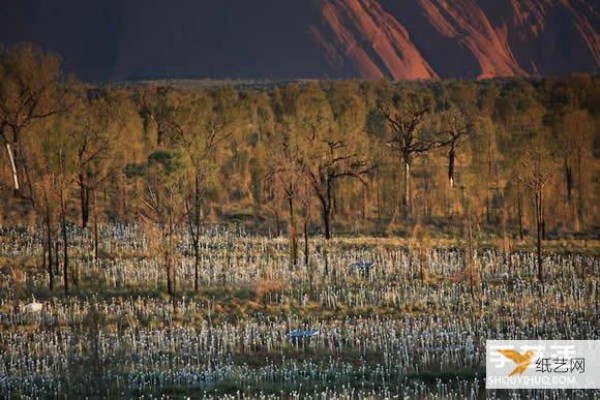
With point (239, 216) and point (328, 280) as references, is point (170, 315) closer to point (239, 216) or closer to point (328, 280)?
point (328, 280)

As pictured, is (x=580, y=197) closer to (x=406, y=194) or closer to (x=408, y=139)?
(x=406, y=194)

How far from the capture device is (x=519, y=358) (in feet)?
67.5

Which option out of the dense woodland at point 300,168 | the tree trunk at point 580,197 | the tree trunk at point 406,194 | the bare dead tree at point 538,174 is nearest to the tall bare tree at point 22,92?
the dense woodland at point 300,168

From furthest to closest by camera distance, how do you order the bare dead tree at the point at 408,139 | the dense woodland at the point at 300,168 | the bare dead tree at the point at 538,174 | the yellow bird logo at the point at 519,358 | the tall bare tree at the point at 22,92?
1. the bare dead tree at the point at 408,139
2. the tall bare tree at the point at 22,92
3. the dense woodland at the point at 300,168
4. the bare dead tree at the point at 538,174
5. the yellow bird logo at the point at 519,358

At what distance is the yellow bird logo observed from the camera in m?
20.0

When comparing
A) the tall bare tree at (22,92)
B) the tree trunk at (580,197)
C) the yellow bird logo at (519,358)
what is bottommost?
the yellow bird logo at (519,358)

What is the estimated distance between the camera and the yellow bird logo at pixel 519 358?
20.0m

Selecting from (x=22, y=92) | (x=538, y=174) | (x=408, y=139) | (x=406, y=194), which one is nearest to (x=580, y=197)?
(x=406, y=194)

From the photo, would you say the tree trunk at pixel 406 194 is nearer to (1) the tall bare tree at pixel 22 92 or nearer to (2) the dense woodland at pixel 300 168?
(2) the dense woodland at pixel 300 168

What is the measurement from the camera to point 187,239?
43.1 m

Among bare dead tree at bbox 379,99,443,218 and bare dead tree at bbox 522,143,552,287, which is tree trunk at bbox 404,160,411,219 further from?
bare dead tree at bbox 522,143,552,287

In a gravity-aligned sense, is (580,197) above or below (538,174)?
below

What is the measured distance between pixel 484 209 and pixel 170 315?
2850cm

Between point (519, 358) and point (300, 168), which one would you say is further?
point (300, 168)
